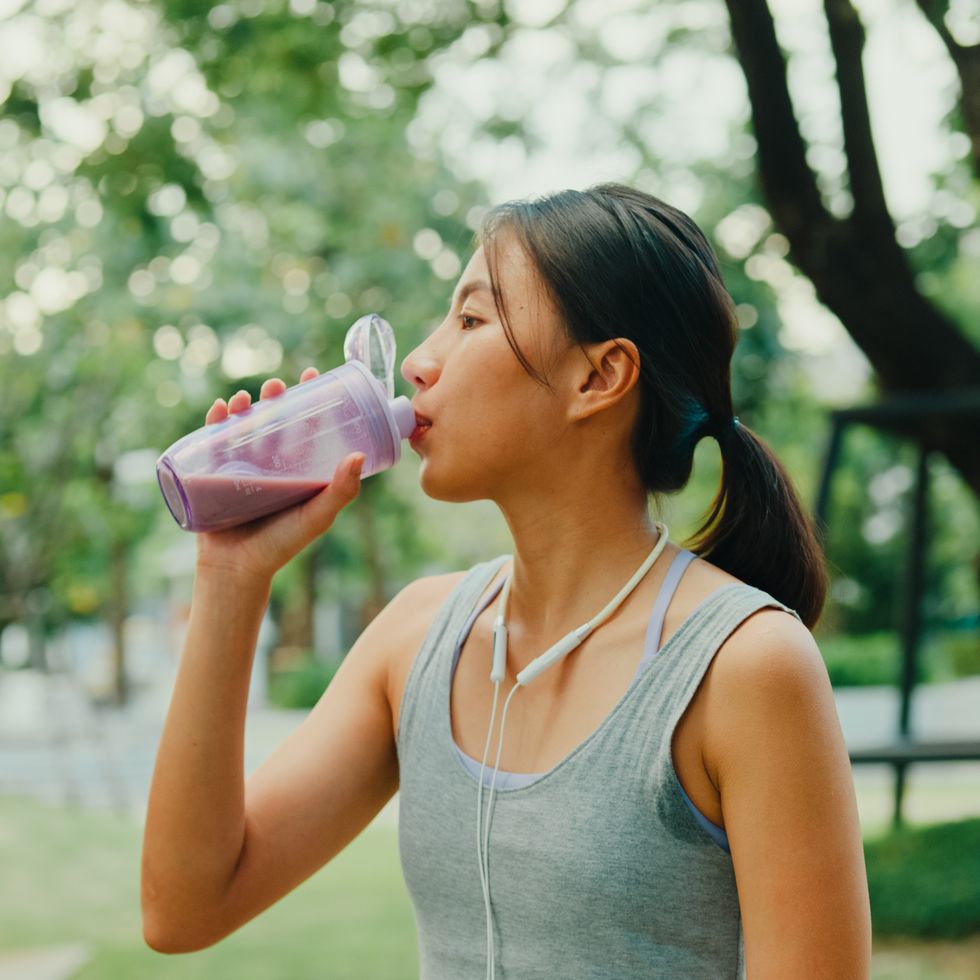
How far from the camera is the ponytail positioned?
1.46m

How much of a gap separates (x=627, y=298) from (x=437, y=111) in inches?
370

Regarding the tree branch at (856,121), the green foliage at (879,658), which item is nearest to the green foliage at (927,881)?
the tree branch at (856,121)

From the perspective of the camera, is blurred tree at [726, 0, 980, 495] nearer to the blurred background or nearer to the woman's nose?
the blurred background

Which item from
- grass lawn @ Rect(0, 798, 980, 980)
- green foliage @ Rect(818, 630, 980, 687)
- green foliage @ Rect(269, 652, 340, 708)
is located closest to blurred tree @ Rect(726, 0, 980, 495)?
grass lawn @ Rect(0, 798, 980, 980)

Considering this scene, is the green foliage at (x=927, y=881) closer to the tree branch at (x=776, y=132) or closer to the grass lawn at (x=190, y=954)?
the grass lawn at (x=190, y=954)

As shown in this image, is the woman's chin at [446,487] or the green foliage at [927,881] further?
the green foliage at [927,881]

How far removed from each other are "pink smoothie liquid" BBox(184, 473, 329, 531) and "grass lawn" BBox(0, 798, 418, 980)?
385 cm

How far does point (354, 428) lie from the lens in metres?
1.37

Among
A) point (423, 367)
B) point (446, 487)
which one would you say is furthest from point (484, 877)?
point (423, 367)

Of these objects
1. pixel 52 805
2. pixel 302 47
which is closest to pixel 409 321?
pixel 52 805

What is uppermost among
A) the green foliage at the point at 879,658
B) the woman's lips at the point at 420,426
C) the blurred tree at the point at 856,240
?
the woman's lips at the point at 420,426

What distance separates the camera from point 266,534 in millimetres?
1379

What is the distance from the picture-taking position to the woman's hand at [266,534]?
4.47 ft

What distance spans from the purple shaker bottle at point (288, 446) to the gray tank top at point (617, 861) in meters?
0.38
